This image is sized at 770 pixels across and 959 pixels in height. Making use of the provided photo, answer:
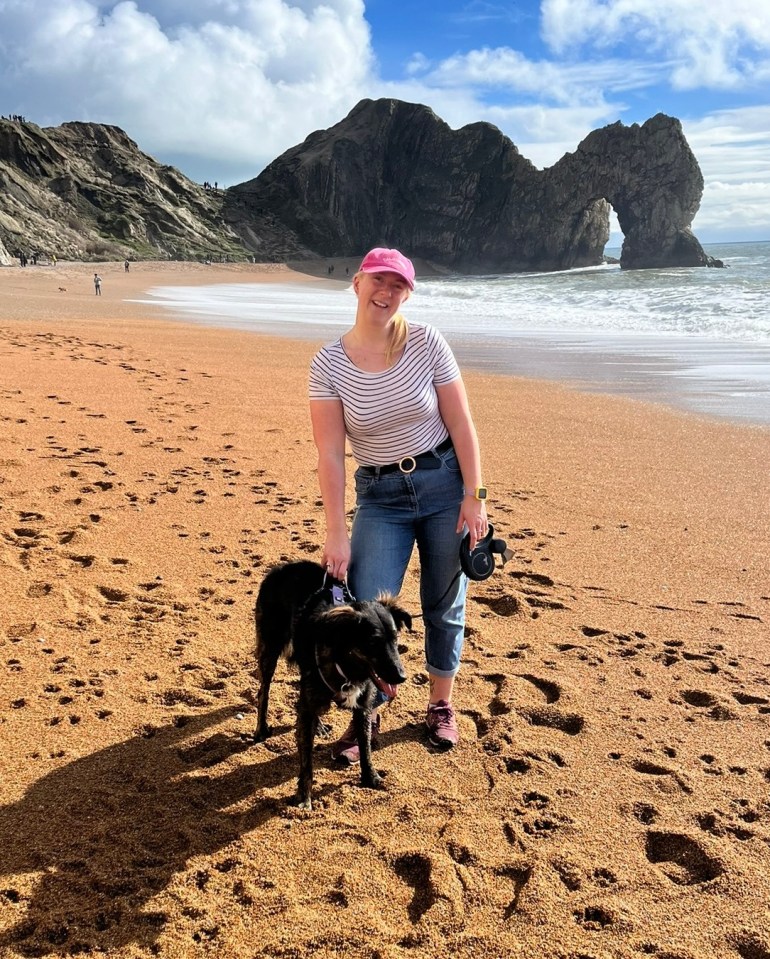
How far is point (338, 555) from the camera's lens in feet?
9.89

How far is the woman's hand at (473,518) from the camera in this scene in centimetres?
307

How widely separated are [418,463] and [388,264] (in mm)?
814

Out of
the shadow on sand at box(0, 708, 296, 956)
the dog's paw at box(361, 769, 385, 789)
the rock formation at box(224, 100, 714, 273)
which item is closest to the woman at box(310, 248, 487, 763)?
the dog's paw at box(361, 769, 385, 789)

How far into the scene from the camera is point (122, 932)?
235cm

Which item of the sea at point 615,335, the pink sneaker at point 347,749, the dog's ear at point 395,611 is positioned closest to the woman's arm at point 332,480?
the dog's ear at point 395,611

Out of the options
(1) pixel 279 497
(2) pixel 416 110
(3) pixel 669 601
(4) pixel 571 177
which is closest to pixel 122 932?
(3) pixel 669 601

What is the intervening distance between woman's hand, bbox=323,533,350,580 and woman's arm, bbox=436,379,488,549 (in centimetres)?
51

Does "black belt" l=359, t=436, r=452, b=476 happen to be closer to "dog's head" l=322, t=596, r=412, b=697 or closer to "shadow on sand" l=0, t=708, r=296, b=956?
"dog's head" l=322, t=596, r=412, b=697

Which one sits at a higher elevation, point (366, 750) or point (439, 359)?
point (439, 359)

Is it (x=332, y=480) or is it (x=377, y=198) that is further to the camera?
(x=377, y=198)

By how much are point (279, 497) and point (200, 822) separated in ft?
13.4

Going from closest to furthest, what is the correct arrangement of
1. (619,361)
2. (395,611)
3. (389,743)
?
(395,611)
(389,743)
(619,361)

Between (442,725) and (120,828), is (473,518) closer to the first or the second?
(442,725)

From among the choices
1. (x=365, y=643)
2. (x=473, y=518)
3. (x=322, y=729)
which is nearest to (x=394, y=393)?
(x=473, y=518)
